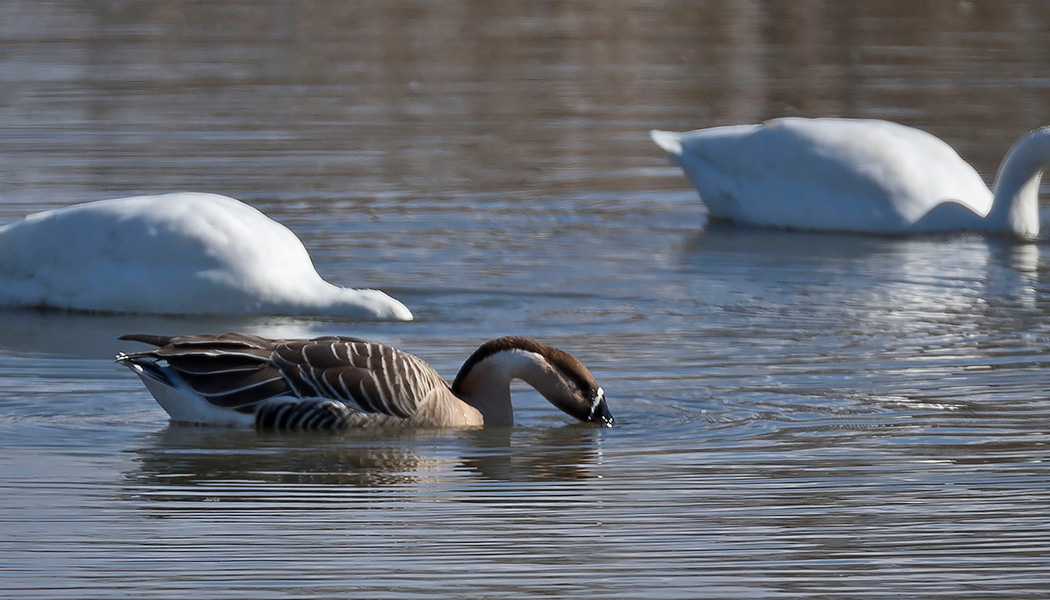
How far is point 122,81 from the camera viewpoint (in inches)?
878

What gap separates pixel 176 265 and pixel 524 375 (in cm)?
307

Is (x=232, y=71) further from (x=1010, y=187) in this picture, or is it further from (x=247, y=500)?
(x=247, y=500)

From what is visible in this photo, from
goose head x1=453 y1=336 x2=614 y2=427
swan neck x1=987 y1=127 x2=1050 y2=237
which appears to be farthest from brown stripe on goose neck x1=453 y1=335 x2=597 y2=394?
swan neck x1=987 y1=127 x2=1050 y2=237

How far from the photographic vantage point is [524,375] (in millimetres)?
9234

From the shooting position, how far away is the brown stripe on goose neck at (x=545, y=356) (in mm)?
9078

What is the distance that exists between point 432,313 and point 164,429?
2.96 metres

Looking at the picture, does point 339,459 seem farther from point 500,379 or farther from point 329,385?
point 500,379

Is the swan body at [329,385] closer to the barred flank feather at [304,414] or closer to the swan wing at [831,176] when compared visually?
the barred flank feather at [304,414]

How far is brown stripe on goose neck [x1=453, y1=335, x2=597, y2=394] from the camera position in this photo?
908 centimetres

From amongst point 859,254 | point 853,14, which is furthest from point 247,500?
point 853,14

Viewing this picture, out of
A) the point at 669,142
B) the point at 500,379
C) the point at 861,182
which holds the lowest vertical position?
the point at 500,379

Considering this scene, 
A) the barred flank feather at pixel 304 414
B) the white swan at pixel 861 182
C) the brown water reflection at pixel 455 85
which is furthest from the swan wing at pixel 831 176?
the barred flank feather at pixel 304 414

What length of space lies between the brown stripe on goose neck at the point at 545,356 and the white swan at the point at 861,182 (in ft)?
21.3

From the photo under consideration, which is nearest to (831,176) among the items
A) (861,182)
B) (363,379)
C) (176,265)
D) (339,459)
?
(861,182)
